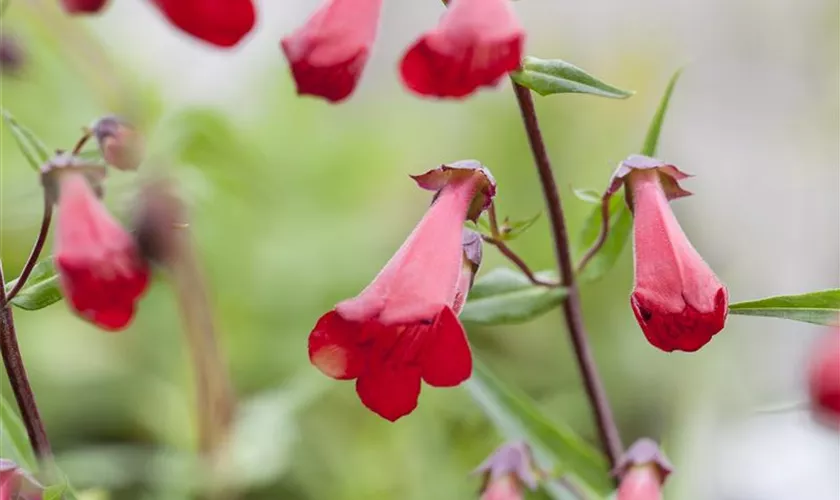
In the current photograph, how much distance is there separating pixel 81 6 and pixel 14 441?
0.27m

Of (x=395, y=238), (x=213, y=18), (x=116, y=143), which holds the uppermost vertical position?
(x=213, y=18)

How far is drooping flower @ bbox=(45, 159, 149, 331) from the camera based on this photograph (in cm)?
38

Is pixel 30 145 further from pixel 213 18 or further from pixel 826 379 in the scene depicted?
pixel 826 379

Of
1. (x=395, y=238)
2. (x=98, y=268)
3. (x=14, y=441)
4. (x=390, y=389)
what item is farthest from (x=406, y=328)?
(x=395, y=238)

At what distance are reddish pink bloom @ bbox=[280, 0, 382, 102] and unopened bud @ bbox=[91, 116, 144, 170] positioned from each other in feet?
0.43

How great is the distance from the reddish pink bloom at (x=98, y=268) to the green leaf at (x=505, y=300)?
8.3 inches

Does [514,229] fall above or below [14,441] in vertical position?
above

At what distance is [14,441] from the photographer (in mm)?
524

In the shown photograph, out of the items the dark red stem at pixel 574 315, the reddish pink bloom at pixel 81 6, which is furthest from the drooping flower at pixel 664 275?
the reddish pink bloom at pixel 81 6

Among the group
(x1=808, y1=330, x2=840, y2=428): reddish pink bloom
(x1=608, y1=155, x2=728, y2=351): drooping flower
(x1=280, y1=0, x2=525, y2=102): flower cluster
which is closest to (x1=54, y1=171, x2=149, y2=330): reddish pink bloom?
(x1=280, y1=0, x2=525, y2=102): flower cluster

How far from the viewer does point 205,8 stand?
35cm

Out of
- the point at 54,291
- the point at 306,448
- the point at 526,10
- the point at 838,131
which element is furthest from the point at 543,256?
the point at 54,291

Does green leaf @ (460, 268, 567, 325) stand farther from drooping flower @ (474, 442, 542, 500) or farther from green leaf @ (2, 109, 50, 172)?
green leaf @ (2, 109, 50, 172)

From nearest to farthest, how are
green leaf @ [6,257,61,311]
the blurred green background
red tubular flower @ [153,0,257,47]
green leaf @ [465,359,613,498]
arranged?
1. red tubular flower @ [153,0,257,47]
2. green leaf @ [6,257,61,311]
3. green leaf @ [465,359,613,498]
4. the blurred green background
